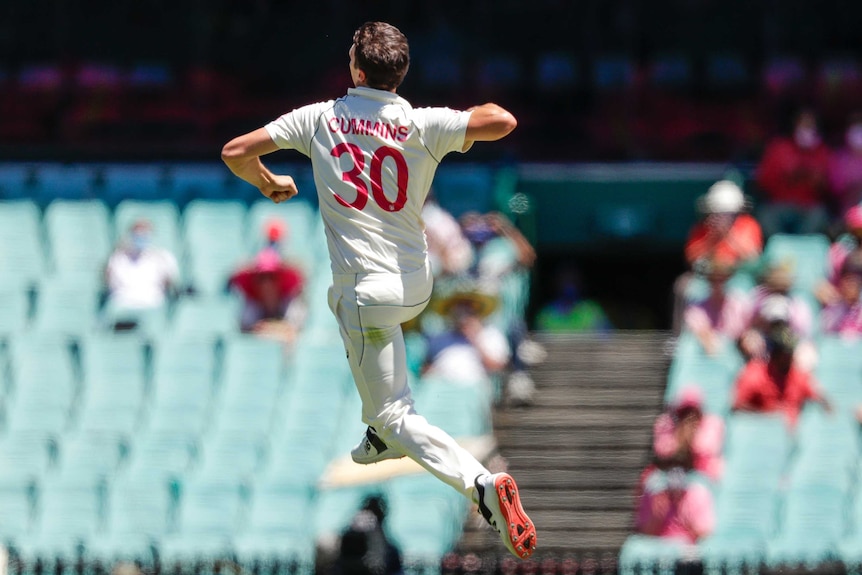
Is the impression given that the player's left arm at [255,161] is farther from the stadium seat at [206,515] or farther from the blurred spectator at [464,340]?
the blurred spectator at [464,340]

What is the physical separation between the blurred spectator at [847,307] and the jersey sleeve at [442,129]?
7745 millimetres

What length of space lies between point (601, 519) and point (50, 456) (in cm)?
423

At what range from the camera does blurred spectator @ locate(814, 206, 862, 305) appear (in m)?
14.4

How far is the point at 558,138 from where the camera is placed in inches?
730

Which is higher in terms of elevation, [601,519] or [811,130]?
[811,130]

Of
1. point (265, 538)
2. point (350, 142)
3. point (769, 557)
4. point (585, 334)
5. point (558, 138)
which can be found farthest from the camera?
point (558, 138)

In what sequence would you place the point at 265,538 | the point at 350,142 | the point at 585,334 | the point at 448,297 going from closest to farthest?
the point at 350,142 < the point at 265,538 < the point at 448,297 < the point at 585,334

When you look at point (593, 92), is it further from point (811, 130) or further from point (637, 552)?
point (637, 552)

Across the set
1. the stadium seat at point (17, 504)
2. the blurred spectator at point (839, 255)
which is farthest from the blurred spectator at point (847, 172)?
the stadium seat at point (17, 504)

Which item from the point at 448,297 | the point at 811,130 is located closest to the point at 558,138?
the point at 811,130

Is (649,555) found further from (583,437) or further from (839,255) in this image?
(839,255)

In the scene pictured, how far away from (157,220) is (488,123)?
10328 millimetres

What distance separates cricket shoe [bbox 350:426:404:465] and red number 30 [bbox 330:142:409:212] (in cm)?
90

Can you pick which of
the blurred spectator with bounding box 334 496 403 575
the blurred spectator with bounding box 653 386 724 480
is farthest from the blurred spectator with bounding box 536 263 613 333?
the blurred spectator with bounding box 334 496 403 575
